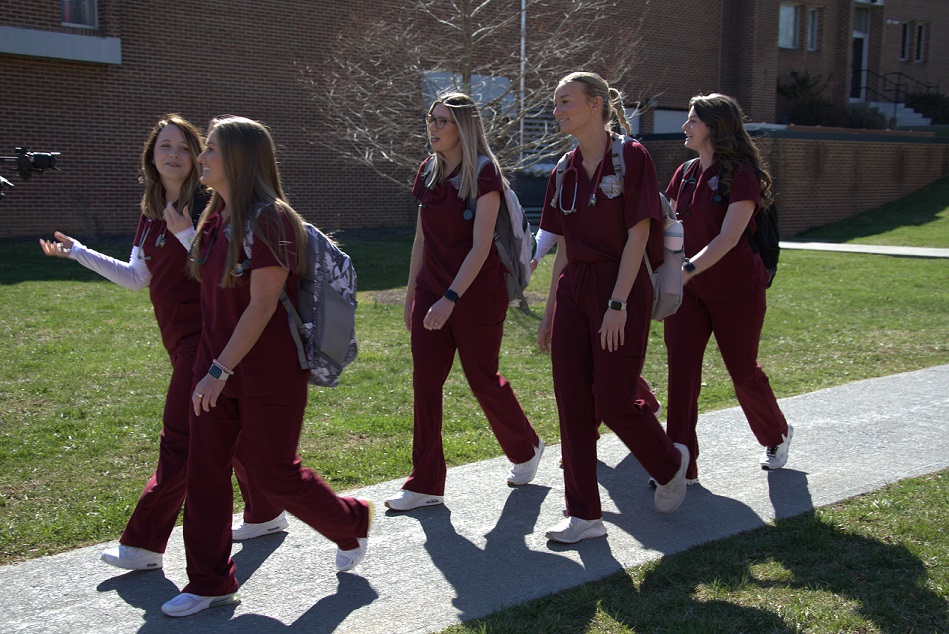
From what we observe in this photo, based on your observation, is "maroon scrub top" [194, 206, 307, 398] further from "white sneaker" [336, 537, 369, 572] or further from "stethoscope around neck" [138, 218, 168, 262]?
"white sneaker" [336, 537, 369, 572]

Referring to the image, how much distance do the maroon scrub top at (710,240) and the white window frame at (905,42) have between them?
3466 cm

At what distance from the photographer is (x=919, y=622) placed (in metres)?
3.34

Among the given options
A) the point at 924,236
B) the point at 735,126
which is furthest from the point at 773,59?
the point at 735,126

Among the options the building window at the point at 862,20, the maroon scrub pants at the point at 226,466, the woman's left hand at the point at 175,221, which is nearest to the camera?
the maroon scrub pants at the point at 226,466

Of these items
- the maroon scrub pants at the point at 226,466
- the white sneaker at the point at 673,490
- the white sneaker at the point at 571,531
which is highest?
the maroon scrub pants at the point at 226,466

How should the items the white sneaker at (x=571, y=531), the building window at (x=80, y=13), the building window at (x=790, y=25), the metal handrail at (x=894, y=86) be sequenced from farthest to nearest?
the metal handrail at (x=894, y=86)
the building window at (x=790, y=25)
the building window at (x=80, y=13)
the white sneaker at (x=571, y=531)

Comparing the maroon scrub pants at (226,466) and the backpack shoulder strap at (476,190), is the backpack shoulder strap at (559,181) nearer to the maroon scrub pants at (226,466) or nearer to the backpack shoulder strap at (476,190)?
the backpack shoulder strap at (476,190)

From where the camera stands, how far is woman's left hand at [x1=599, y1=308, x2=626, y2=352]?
390 centimetres

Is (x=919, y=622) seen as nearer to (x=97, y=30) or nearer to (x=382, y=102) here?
(x=382, y=102)

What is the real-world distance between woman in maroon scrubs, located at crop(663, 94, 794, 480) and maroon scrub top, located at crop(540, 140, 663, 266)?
0.68m

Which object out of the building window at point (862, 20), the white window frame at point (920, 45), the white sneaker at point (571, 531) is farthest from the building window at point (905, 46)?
the white sneaker at point (571, 531)

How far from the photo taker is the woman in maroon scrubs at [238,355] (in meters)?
3.30

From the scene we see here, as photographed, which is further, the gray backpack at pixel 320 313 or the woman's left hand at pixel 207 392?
the gray backpack at pixel 320 313

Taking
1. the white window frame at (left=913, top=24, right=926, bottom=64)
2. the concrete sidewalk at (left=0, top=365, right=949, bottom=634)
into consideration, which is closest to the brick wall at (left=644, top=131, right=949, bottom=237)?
the white window frame at (left=913, top=24, right=926, bottom=64)
